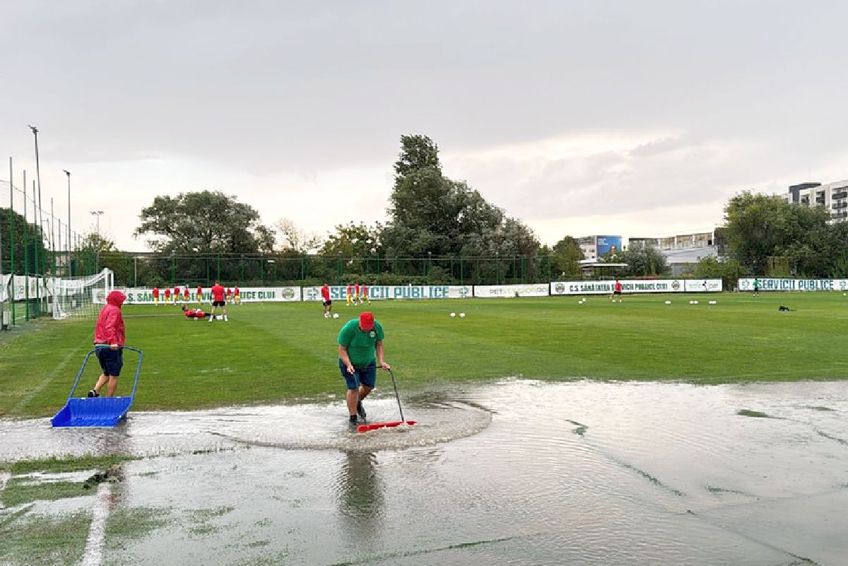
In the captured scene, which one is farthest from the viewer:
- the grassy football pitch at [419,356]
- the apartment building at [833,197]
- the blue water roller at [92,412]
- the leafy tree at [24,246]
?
the apartment building at [833,197]

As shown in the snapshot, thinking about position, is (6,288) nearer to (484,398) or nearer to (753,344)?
(484,398)

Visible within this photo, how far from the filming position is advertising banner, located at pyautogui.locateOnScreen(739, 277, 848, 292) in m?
73.8

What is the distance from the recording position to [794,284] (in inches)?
2987

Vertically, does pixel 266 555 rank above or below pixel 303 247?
below

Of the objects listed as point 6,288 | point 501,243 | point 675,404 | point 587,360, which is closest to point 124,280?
point 6,288

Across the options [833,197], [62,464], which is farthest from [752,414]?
[833,197]

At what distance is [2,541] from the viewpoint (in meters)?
5.54

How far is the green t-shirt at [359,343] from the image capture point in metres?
9.82

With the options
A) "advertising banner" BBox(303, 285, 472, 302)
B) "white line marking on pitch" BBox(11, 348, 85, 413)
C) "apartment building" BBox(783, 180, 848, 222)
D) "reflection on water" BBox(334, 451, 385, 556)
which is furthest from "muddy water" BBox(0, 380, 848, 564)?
"apartment building" BBox(783, 180, 848, 222)

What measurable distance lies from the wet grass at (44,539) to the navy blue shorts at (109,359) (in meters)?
5.24

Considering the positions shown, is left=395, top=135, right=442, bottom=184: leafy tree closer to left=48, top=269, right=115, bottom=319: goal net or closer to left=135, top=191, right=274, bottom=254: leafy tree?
left=135, top=191, right=274, bottom=254: leafy tree

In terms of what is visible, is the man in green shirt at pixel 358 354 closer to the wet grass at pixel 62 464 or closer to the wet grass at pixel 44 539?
the wet grass at pixel 62 464

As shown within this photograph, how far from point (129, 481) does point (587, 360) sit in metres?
11.9

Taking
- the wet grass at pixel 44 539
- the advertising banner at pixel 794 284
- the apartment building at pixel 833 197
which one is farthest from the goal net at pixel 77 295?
the apartment building at pixel 833 197
